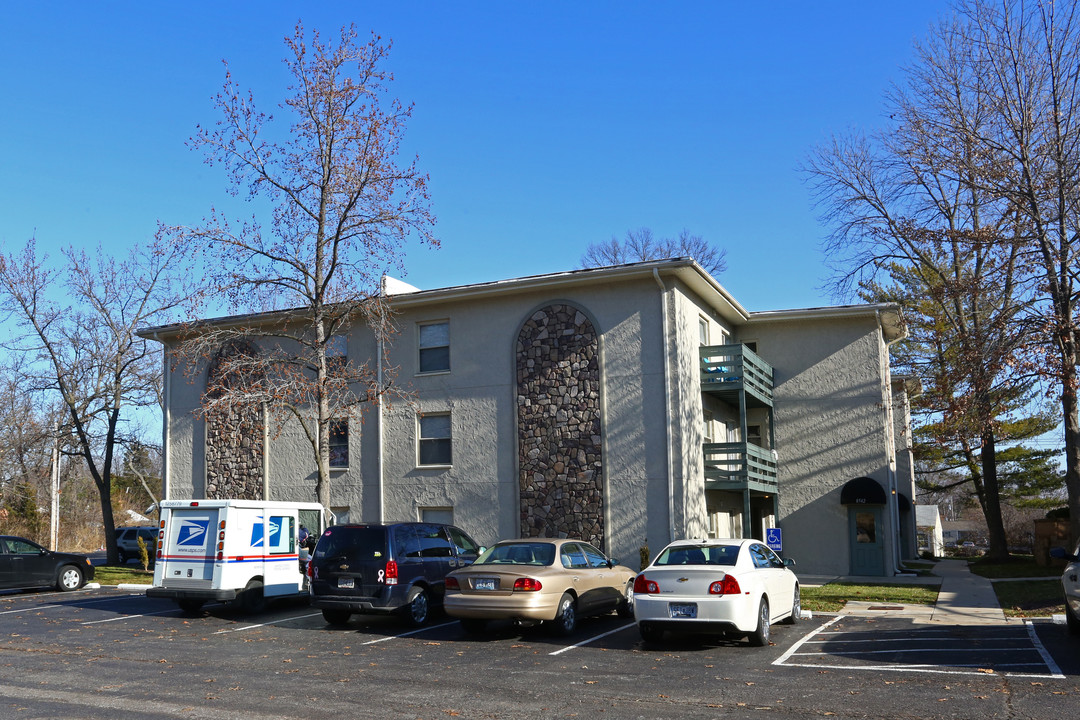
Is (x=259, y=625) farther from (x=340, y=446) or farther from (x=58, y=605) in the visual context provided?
(x=340, y=446)

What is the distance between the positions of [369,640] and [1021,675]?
864cm

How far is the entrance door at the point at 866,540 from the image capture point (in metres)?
25.0

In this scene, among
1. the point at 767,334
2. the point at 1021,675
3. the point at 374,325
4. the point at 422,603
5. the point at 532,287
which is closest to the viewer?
the point at 1021,675

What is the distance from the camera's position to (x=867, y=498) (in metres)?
24.8

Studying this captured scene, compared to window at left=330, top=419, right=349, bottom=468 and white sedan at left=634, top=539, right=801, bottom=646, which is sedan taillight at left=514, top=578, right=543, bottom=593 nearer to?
white sedan at left=634, top=539, right=801, bottom=646

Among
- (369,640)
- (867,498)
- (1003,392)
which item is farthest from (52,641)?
(867,498)

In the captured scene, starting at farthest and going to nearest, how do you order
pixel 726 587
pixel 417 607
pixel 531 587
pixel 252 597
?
pixel 252 597
pixel 417 607
pixel 531 587
pixel 726 587

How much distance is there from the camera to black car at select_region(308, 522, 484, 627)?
14.6m

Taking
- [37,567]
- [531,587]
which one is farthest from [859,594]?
[37,567]

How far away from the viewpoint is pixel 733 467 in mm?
22969

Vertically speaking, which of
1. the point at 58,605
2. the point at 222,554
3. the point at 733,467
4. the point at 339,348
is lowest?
the point at 58,605

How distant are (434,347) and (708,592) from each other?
14.0 meters

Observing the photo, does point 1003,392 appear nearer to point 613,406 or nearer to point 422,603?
point 613,406

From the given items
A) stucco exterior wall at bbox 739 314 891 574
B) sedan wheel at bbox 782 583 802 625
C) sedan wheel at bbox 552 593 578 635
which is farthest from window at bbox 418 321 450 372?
sedan wheel at bbox 782 583 802 625
